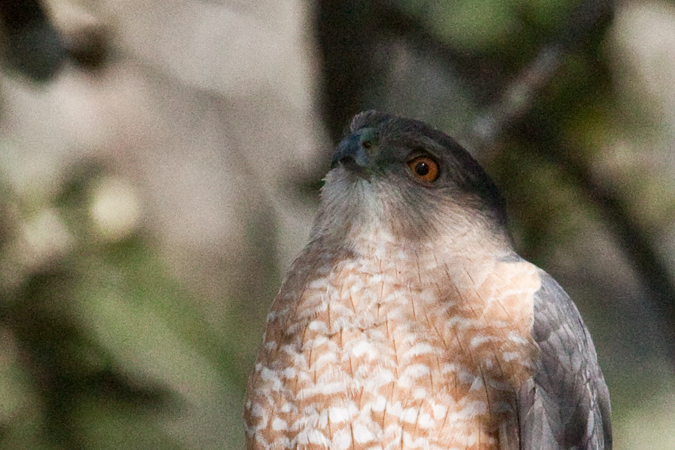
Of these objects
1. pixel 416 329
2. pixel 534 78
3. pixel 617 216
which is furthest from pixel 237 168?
pixel 416 329

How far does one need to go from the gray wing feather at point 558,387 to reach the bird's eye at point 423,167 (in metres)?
0.38

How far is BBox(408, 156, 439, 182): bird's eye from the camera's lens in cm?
207

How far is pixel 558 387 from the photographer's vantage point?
6.18ft

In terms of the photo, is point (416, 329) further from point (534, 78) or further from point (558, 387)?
point (534, 78)

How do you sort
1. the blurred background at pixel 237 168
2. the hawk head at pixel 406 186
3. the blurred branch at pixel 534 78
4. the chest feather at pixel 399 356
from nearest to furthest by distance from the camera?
the chest feather at pixel 399 356, the hawk head at pixel 406 186, the blurred background at pixel 237 168, the blurred branch at pixel 534 78

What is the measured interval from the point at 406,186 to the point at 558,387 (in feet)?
2.04

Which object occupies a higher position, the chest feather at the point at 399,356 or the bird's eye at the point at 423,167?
the bird's eye at the point at 423,167

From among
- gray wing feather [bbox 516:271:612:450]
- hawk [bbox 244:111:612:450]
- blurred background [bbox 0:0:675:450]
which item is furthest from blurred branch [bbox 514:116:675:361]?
gray wing feather [bbox 516:271:612:450]

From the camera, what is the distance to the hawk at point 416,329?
1.79 m

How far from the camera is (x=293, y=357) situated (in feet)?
6.26

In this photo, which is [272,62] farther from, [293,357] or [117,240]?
[293,357]

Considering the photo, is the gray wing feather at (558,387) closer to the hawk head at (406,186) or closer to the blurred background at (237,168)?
the hawk head at (406,186)

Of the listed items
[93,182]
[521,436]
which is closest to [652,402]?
[521,436]

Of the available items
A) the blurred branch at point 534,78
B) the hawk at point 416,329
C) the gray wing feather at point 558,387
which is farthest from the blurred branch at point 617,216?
the gray wing feather at point 558,387
